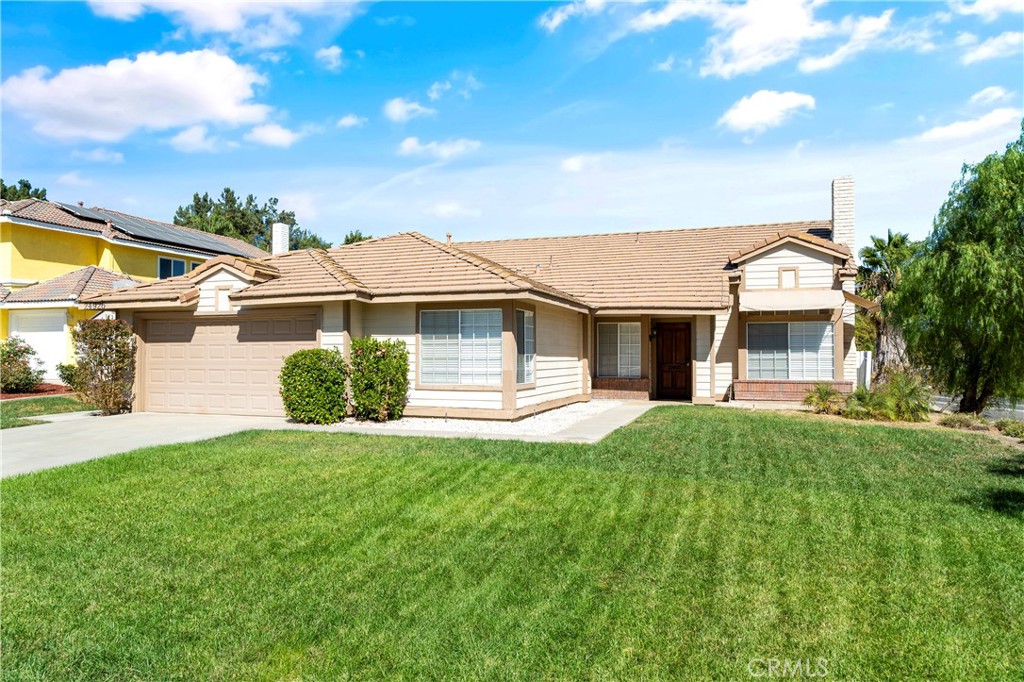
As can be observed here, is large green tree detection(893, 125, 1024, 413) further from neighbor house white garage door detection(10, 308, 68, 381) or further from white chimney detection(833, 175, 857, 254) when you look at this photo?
neighbor house white garage door detection(10, 308, 68, 381)

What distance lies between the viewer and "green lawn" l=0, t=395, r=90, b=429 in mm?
15027

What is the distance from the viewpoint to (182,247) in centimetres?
2820

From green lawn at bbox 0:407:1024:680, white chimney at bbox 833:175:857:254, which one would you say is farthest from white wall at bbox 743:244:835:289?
green lawn at bbox 0:407:1024:680

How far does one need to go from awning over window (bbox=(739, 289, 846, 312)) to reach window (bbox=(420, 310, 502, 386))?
8.16m

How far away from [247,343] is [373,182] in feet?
33.7

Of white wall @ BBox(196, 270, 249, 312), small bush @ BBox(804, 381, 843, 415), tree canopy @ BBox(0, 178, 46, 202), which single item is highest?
tree canopy @ BBox(0, 178, 46, 202)

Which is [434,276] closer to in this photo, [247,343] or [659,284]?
[247,343]

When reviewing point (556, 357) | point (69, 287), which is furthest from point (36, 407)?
point (556, 357)

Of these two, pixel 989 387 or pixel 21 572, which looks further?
pixel 989 387

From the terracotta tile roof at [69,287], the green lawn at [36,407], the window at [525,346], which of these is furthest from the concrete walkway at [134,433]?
the terracotta tile roof at [69,287]

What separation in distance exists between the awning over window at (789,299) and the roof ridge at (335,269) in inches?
420

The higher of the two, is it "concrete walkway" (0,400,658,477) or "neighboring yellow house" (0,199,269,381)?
"neighboring yellow house" (0,199,269,381)

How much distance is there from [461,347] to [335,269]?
3737 mm

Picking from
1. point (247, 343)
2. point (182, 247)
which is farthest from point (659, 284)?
point (182, 247)
